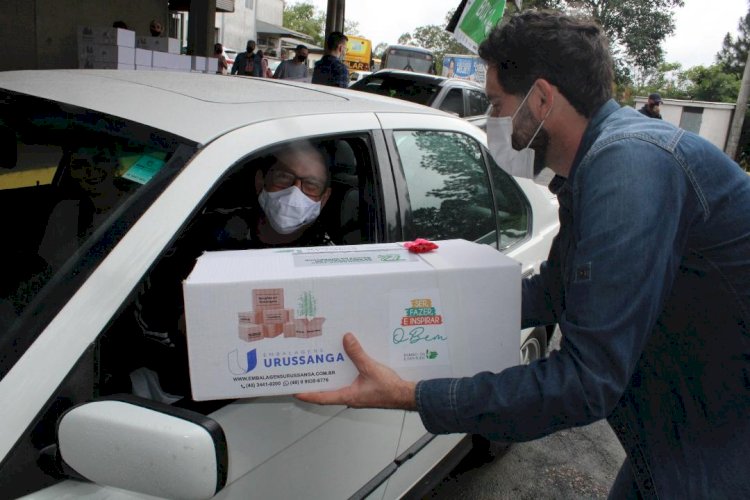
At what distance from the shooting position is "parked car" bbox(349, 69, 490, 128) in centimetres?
903

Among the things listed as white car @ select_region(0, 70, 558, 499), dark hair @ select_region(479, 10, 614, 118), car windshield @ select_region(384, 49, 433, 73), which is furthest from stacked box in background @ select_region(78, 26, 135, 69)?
car windshield @ select_region(384, 49, 433, 73)

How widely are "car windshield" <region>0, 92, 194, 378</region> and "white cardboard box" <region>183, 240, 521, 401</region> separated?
0.29 metres

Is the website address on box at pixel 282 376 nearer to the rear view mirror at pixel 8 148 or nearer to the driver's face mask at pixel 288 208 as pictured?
the driver's face mask at pixel 288 208

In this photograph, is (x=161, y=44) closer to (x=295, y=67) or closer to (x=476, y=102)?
(x=295, y=67)

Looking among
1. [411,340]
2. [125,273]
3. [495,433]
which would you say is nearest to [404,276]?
[411,340]

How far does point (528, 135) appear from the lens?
4.81ft

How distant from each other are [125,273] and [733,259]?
3.95 ft

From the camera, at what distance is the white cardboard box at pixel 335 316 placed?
3.66 feet

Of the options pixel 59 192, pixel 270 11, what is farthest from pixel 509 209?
pixel 270 11

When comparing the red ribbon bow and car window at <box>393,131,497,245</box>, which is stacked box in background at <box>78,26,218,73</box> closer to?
car window at <box>393,131,497,245</box>

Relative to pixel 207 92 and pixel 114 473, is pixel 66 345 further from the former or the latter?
pixel 207 92

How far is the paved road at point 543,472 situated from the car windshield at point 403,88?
21.9ft

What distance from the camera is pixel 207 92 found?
181cm

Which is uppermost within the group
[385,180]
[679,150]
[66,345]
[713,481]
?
[679,150]
